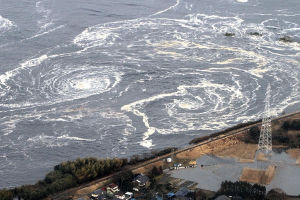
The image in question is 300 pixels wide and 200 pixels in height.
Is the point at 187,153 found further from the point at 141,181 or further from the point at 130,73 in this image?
the point at 130,73

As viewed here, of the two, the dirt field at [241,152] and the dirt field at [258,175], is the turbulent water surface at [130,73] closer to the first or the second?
the dirt field at [241,152]

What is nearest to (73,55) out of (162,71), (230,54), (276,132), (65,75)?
(65,75)

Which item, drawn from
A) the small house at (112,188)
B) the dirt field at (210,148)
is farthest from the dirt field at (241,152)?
the small house at (112,188)

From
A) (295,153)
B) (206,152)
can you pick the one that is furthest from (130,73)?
(295,153)

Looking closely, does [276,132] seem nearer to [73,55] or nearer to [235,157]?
[235,157]

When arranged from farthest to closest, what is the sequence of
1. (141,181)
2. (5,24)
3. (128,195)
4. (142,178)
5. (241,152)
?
(5,24)
(241,152)
(142,178)
(141,181)
(128,195)

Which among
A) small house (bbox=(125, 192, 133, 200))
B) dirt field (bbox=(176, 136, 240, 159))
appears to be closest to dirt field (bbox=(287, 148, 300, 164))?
dirt field (bbox=(176, 136, 240, 159))
